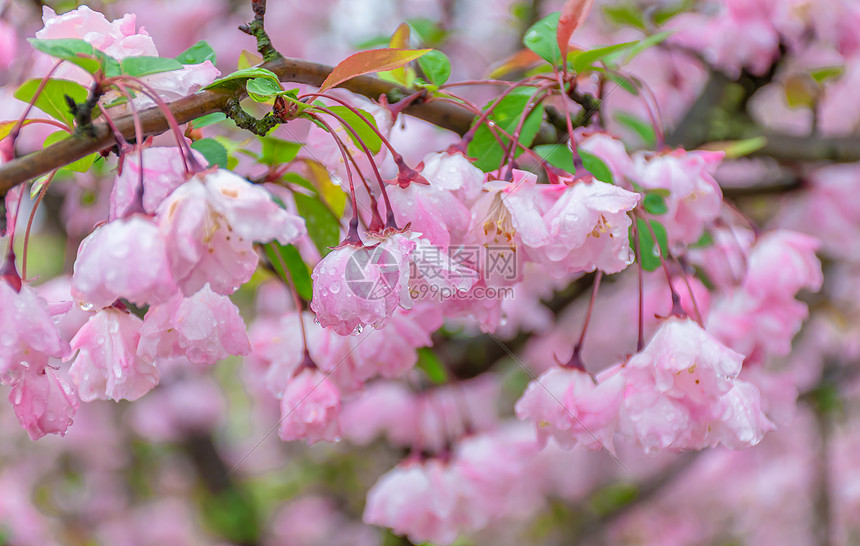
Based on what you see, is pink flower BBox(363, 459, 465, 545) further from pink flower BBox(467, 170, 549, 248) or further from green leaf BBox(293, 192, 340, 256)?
pink flower BBox(467, 170, 549, 248)

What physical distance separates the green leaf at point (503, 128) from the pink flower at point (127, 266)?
45 cm

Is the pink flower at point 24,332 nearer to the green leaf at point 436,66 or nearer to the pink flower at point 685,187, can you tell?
the green leaf at point 436,66

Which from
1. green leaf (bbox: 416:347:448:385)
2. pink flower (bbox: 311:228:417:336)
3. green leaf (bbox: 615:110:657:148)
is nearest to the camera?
pink flower (bbox: 311:228:417:336)

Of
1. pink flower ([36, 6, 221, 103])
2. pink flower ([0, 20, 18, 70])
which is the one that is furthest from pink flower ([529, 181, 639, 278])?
pink flower ([0, 20, 18, 70])

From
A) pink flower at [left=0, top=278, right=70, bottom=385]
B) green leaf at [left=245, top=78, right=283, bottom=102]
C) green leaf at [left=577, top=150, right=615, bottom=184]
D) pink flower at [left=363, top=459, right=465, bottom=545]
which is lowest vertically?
pink flower at [left=363, top=459, right=465, bottom=545]

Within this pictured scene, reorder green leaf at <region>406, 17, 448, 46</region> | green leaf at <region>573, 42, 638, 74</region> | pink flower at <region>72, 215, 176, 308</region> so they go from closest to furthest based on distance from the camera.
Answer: pink flower at <region>72, 215, 176, 308</region> < green leaf at <region>573, 42, 638, 74</region> < green leaf at <region>406, 17, 448, 46</region>

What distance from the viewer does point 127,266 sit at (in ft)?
1.92

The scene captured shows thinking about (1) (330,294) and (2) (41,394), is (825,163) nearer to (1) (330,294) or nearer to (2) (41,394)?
(1) (330,294)

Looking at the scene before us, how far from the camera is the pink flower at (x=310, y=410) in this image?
94cm

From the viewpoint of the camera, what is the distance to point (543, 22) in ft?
3.18

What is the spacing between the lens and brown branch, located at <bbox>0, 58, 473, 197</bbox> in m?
0.68

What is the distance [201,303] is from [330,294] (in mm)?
173

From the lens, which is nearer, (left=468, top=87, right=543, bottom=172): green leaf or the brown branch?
the brown branch

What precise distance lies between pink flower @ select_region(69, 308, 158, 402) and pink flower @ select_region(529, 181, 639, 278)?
0.48 meters
